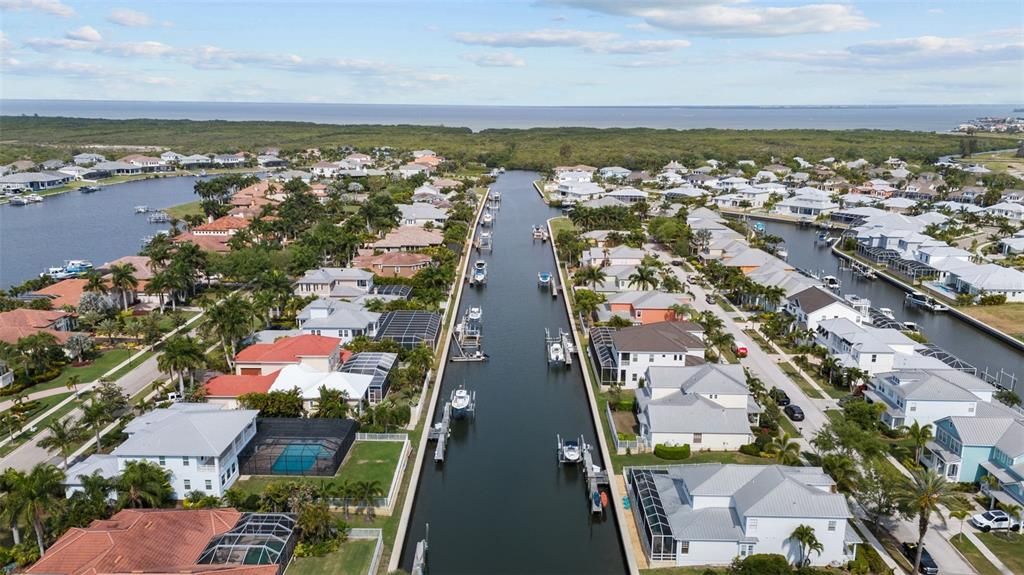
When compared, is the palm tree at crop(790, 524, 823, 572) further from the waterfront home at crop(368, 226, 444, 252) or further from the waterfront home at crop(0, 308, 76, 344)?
the waterfront home at crop(368, 226, 444, 252)

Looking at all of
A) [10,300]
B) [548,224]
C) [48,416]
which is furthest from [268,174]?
[48,416]

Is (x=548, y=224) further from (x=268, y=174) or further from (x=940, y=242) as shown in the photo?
(x=268, y=174)

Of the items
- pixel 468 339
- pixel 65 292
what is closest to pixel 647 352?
pixel 468 339

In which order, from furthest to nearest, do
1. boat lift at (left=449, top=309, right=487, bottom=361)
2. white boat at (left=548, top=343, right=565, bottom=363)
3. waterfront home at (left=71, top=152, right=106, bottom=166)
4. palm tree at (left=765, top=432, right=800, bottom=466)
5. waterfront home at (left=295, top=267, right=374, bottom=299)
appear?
1. waterfront home at (left=71, top=152, right=106, bottom=166)
2. waterfront home at (left=295, top=267, right=374, bottom=299)
3. boat lift at (left=449, top=309, right=487, bottom=361)
4. white boat at (left=548, top=343, right=565, bottom=363)
5. palm tree at (left=765, top=432, right=800, bottom=466)

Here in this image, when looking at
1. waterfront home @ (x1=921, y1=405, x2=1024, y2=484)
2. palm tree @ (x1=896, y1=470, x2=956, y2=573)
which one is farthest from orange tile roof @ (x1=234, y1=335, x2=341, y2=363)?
waterfront home @ (x1=921, y1=405, x2=1024, y2=484)

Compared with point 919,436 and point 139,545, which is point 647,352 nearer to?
point 919,436

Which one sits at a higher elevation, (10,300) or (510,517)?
(10,300)
